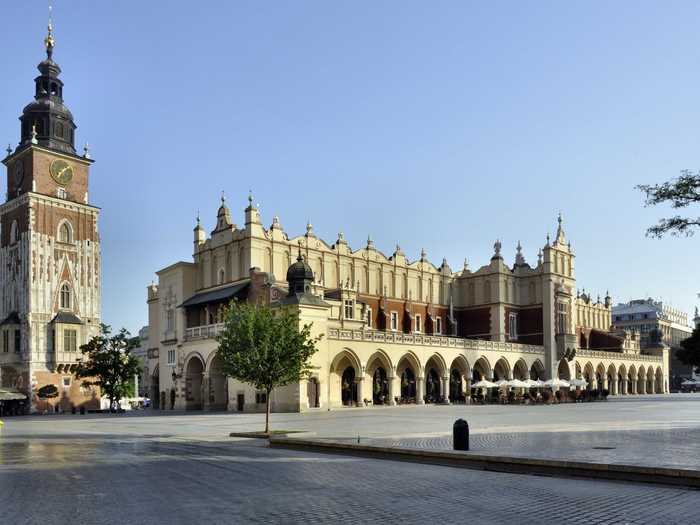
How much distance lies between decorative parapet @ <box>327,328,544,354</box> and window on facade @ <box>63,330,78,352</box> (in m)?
31.0

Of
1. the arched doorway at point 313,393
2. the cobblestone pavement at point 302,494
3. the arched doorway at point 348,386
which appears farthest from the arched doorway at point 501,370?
the cobblestone pavement at point 302,494

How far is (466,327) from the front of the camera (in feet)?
277

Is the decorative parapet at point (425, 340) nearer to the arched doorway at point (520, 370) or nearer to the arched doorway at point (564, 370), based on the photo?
the arched doorway at point (520, 370)

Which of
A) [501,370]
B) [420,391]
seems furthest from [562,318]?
[420,391]

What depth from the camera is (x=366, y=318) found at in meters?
71.4

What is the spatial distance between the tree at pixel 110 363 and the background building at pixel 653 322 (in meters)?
99.2

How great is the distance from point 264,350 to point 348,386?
32365mm

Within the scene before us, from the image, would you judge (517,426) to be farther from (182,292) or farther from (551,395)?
(182,292)

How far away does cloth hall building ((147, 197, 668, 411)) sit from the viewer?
58.0 metres

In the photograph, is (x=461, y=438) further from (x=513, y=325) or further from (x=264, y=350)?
(x=513, y=325)

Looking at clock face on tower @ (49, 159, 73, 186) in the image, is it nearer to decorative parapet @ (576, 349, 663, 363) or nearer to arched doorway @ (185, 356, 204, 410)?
arched doorway @ (185, 356, 204, 410)

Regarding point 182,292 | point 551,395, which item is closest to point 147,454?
point 182,292

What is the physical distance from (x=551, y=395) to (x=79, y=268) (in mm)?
48138

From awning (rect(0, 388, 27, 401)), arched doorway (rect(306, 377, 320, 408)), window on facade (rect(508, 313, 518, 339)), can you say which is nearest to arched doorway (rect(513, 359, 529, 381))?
window on facade (rect(508, 313, 518, 339))
